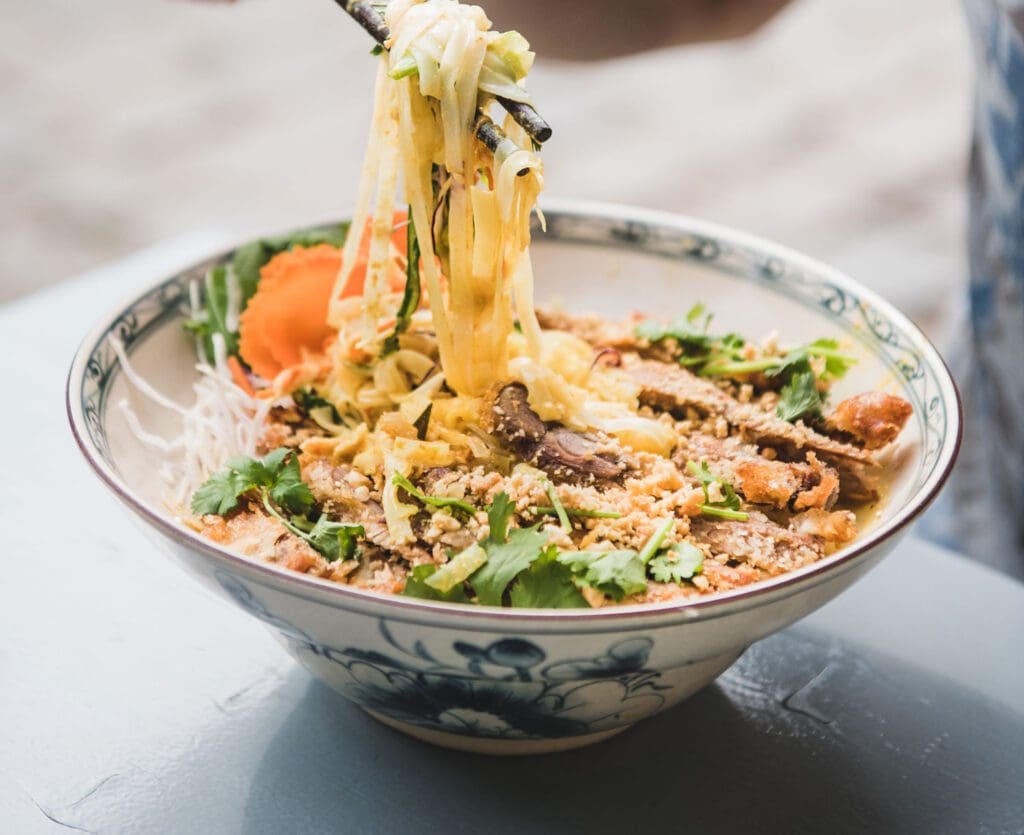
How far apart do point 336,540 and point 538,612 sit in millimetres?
355

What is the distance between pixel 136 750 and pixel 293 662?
210mm

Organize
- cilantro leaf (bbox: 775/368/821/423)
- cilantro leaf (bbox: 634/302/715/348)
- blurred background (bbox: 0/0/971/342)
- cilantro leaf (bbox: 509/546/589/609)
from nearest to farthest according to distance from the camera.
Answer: cilantro leaf (bbox: 509/546/589/609) → cilantro leaf (bbox: 775/368/821/423) → cilantro leaf (bbox: 634/302/715/348) → blurred background (bbox: 0/0/971/342)

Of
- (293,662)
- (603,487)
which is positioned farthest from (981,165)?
(293,662)

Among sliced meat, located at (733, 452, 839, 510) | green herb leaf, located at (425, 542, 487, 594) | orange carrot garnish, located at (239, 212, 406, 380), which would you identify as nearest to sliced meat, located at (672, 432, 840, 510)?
sliced meat, located at (733, 452, 839, 510)

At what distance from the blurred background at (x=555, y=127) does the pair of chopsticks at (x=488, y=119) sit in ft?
8.62

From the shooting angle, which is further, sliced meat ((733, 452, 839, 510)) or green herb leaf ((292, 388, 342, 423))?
green herb leaf ((292, 388, 342, 423))

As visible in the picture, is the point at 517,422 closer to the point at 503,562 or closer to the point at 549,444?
the point at 549,444

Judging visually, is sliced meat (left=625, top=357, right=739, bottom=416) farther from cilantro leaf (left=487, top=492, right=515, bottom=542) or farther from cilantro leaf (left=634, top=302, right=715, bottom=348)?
cilantro leaf (left=487, top=492, right=515, bottom=542)

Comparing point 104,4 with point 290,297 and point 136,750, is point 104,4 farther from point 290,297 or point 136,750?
point 136,750

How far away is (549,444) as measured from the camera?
1.31 metres

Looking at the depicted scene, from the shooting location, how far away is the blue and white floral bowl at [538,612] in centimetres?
93

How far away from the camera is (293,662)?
135 cm

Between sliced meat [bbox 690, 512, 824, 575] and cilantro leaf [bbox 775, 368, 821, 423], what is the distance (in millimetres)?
220

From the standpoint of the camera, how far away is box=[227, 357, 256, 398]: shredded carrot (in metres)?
1.58
